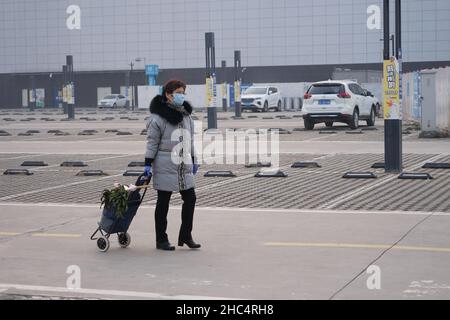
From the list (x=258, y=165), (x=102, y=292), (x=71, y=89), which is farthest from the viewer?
(x=71, y=89)

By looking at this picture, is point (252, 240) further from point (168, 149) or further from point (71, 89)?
point (71, 89)

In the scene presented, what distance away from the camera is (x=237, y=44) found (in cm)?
8156

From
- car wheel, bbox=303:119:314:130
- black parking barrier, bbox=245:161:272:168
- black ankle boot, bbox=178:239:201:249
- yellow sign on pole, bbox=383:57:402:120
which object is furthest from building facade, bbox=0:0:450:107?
black ankle boot, bbox=178:239:201:249

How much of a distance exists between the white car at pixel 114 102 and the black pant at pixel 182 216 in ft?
220

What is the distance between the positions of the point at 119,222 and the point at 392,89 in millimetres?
8300

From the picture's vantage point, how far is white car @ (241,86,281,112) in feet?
184

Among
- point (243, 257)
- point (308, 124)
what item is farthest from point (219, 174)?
point (308, 124)

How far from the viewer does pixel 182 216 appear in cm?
940

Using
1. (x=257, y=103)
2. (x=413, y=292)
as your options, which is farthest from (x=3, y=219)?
(x=257, y=103)

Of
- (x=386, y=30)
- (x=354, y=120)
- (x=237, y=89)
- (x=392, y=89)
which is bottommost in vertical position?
(x=354, y=120)

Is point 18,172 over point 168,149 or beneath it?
beneath

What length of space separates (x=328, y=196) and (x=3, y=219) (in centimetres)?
471

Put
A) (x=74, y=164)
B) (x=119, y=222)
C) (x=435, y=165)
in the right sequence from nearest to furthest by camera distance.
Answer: (x=119, y=222) → (x=435, y=165) → (x=74, y=164)

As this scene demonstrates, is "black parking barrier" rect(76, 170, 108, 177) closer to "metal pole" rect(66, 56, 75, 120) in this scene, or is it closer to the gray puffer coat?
the gray puffer coat
